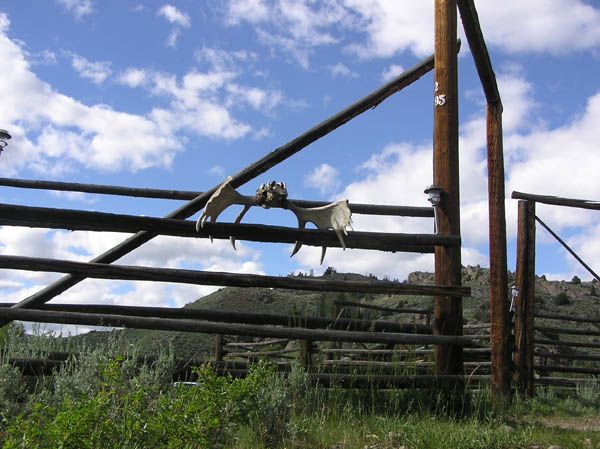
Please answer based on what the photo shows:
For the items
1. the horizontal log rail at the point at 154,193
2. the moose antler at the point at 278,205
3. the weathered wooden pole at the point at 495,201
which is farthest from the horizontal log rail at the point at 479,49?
the moose antler at the point at 278,205

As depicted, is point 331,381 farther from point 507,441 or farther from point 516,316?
point 516,316

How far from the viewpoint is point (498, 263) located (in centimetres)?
639

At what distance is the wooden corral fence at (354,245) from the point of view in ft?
16.4

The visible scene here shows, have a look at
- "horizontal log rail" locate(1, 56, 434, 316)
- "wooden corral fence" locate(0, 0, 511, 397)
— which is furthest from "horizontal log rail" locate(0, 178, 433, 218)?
"horizontal log rail" locate(1, 56, 434, 316)

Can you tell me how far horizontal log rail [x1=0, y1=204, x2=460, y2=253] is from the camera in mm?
5004

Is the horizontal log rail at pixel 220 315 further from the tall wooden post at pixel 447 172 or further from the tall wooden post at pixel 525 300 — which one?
the tall wooden post at pixel 525 300

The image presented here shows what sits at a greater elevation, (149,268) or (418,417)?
(149,268)

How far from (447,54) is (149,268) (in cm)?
375

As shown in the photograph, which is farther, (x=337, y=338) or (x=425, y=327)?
(x=425, y=327)

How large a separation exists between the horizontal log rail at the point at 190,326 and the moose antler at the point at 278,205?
2.25 ft

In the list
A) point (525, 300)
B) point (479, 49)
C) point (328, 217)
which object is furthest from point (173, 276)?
point (525, 300)

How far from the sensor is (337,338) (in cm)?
520

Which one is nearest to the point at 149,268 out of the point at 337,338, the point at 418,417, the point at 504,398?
the point at 337,338

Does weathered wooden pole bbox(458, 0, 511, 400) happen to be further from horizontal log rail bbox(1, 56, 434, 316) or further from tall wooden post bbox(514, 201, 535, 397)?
tall wooden post bbox(514, 201, 535, 397)
